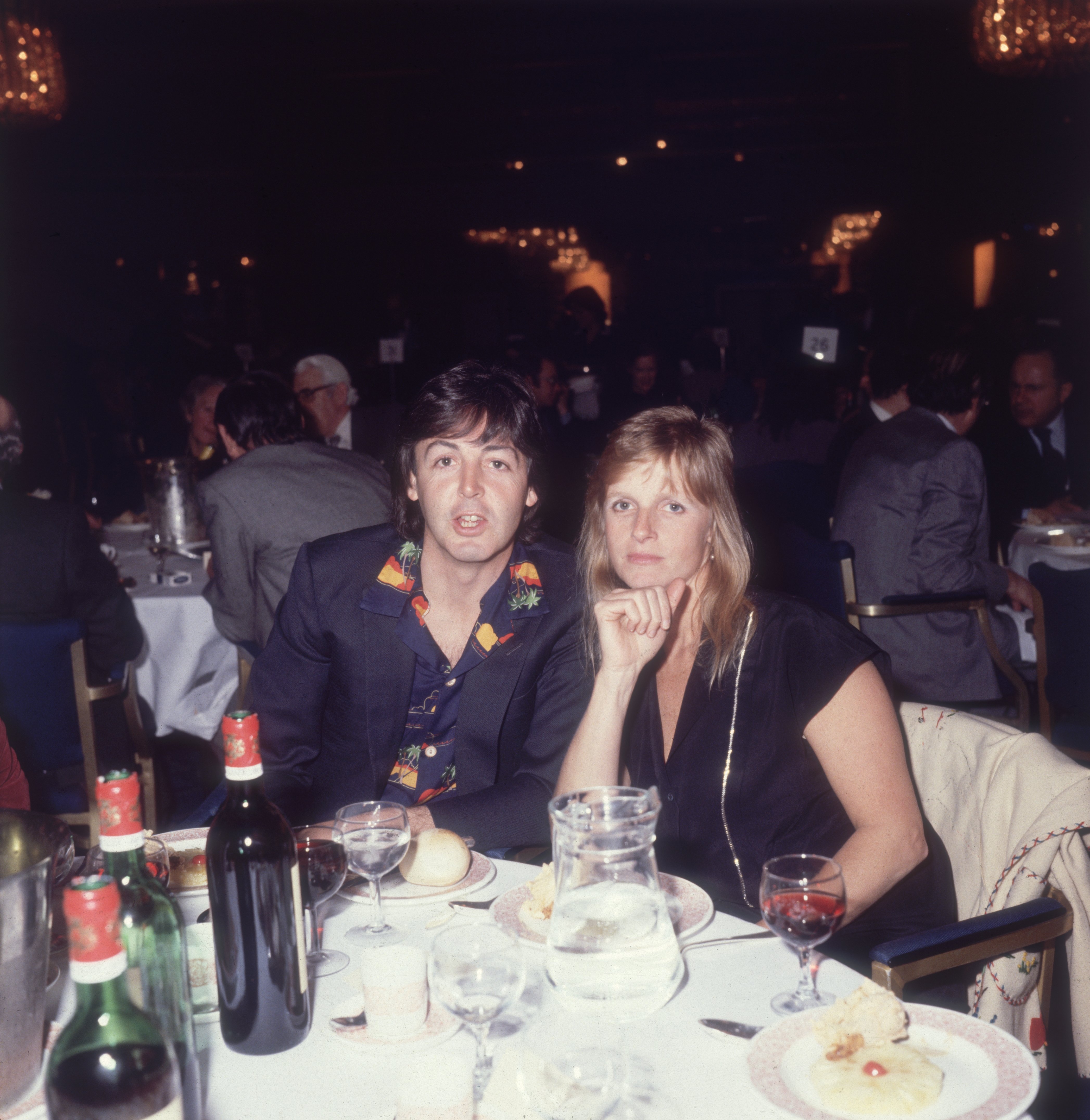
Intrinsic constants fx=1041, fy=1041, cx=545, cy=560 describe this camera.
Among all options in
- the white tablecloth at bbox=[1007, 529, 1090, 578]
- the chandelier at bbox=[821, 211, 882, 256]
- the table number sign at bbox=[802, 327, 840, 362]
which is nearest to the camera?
the white tablecloth at bbox=[1007, 529, 1090, 578]

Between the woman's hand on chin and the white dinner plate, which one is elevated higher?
the woman's hand on chin

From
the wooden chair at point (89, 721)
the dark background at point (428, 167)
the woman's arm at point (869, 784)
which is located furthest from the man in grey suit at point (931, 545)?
the dark background at point (428, 167)

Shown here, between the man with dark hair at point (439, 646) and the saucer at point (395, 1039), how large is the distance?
861 millimetres

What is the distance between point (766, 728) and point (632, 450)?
0.54m

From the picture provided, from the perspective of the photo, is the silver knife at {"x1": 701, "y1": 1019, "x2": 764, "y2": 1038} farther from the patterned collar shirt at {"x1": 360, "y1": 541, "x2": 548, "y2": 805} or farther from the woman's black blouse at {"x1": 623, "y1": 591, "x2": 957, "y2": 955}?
the patterned collar shirt at {"x1": 360, "y1": 541, "x2": 548, "y2": 805}

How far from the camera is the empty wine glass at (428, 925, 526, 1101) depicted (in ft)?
2.98

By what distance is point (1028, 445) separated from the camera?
507 cm

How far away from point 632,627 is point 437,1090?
36.3 inches

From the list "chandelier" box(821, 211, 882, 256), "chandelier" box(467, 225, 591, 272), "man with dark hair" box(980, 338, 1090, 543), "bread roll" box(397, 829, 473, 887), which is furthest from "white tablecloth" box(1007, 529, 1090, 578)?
"chandelier" box(467, 225, 591, 272)

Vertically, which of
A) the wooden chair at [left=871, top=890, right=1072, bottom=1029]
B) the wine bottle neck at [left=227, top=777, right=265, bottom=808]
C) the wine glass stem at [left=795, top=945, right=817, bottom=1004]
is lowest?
the wooden chair at [left=871, top=890, right=1072, bottom=1029]

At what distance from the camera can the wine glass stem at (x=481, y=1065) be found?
0.91 metres

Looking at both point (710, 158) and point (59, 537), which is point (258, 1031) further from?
point (710, 158)

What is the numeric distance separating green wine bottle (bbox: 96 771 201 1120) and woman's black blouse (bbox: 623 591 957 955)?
0.89m

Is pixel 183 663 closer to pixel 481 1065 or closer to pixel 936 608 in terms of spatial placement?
pixel 936 608
